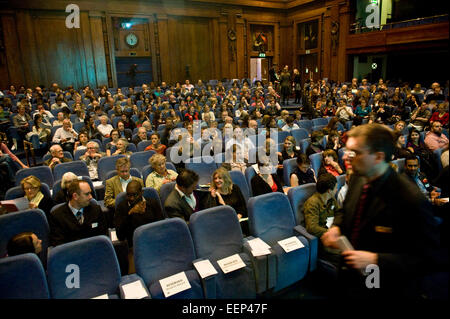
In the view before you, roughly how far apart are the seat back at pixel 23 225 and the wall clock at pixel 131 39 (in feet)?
35.0

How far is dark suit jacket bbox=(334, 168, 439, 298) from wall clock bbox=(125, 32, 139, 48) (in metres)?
12.3

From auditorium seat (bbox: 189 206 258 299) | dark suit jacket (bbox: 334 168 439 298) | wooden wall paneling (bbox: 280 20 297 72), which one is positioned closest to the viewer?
dark suit jacket (bbox: 334 168 439 298)

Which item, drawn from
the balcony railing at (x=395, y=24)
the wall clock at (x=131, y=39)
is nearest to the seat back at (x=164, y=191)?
the balcony railing at (x=395, y=24)

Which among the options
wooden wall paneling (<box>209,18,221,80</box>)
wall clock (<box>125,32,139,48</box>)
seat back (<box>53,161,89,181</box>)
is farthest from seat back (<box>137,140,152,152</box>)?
wooden wall paneling (<box>209,18,221,80</box>)

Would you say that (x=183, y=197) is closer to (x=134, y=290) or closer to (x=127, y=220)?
(x=127, y=220)

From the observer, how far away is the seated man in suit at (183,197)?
8.39ft

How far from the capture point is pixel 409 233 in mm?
944

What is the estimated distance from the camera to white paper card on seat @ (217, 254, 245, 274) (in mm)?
2059

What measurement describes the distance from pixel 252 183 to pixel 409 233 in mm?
2358

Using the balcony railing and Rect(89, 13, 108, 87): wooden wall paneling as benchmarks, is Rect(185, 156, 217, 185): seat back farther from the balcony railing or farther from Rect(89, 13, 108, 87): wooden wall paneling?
Rect(89, 13, 108, 87): wooden wall paneling

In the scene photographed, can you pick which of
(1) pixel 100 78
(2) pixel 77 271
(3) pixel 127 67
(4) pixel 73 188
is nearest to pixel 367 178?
(2) pixel 77 271

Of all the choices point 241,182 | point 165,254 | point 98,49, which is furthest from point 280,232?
point 98,49

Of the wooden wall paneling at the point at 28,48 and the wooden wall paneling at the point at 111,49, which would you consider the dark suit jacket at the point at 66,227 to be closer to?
the wooden wall paneling at the point at 28,48
